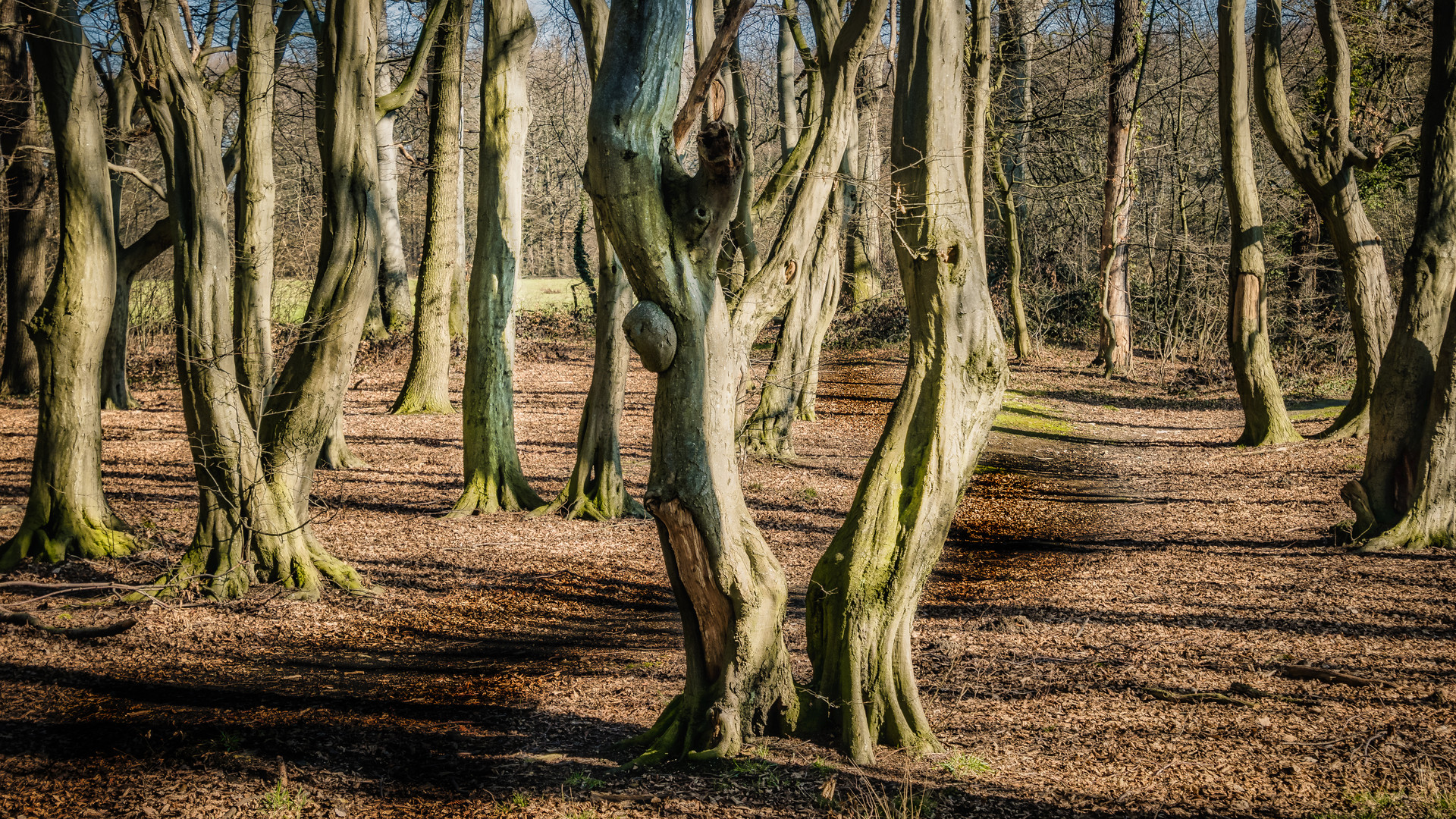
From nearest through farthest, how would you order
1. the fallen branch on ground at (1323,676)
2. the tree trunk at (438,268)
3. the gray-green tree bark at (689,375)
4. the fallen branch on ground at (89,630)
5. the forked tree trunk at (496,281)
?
the gray-green tree bark at (689,375)
the fallen branch on ground at (1323,676)
the fallen branch on ground at (89,630)
the forked tree trunk at (496,281)
the tree trunk at (438,268)

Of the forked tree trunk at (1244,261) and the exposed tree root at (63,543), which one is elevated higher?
the forked tree trunk at (1244,261)

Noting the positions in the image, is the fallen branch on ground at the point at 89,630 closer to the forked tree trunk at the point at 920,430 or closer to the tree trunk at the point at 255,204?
the tree trunk at the point at 255,204

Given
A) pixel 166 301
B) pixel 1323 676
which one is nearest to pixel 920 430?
pixel 1323 676

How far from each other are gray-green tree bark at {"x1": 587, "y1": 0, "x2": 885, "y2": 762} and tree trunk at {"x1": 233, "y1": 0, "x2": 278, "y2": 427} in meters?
4.28

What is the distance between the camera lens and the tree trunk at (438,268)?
14.9 metres

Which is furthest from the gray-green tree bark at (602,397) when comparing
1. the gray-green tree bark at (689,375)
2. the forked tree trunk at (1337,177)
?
the forked tree trunk at (1337,177)

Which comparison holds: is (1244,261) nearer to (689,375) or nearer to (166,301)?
(689,375)

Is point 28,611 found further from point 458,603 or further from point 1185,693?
point 1185,693

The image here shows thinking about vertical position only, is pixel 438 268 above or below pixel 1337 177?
below

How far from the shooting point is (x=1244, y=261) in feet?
40.8

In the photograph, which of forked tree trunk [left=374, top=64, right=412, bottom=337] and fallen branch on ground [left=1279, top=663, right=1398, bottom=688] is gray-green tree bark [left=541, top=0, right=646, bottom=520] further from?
forked tree trunk [left=374, top=64, right=412, bottom=337]

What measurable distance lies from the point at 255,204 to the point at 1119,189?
15881 mm

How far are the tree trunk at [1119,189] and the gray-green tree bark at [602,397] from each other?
12.3 metres

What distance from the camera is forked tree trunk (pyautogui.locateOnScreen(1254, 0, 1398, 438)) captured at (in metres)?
11.6
